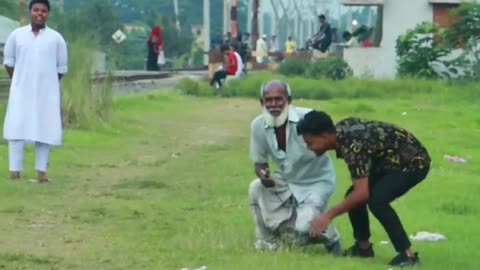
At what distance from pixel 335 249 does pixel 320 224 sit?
28.2 inches

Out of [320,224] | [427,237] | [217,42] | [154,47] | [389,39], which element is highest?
Result: [320,224]

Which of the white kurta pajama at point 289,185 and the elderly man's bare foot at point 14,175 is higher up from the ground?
the white kurta pajama at point 289,185

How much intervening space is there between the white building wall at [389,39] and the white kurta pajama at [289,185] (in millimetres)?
28848

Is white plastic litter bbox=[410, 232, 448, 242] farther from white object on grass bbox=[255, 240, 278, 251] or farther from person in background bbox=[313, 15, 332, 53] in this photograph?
person in background bbox=[313, 15, 332, 53]

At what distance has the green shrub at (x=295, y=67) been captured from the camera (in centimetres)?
3797

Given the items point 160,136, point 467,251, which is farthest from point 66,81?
point 467,251

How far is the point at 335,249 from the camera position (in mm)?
9781

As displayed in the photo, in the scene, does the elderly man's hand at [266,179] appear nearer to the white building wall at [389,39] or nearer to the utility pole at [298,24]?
the white building wall at [389,39]

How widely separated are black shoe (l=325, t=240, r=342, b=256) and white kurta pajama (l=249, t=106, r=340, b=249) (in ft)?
0.34

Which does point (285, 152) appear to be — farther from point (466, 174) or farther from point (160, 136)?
point (160, 136)

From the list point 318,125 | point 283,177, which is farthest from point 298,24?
point 318,125

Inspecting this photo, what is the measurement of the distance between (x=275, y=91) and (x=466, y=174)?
604 centimetres

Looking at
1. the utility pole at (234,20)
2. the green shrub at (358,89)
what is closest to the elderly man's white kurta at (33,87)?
the green shrub at (358,89)

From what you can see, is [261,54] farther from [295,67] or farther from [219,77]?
[219,77]
